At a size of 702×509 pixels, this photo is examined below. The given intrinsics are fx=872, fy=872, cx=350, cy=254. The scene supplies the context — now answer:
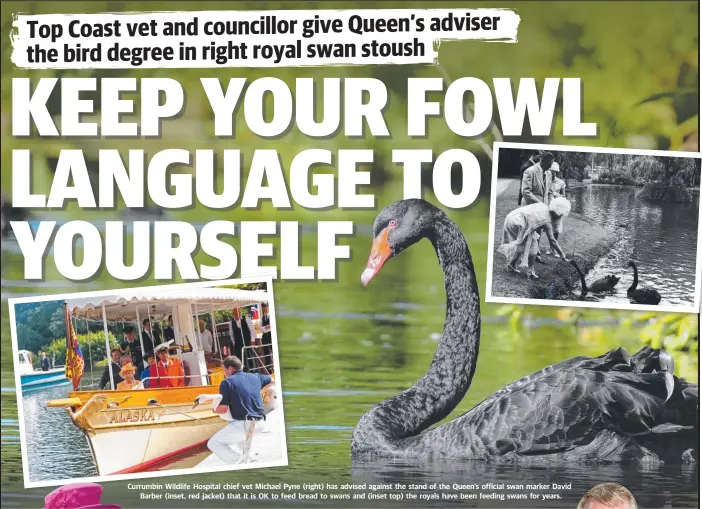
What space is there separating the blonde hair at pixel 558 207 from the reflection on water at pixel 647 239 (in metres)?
0.04

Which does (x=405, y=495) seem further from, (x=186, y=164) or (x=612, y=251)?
(x=186, y=164)

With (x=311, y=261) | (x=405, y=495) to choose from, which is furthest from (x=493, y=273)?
(x=405, y=495)

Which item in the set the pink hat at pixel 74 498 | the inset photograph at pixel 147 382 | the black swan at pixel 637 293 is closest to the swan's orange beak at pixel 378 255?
the inset photograph at pixel 147 382

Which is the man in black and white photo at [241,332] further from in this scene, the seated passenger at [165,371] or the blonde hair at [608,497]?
the blonde hair at [608,497]

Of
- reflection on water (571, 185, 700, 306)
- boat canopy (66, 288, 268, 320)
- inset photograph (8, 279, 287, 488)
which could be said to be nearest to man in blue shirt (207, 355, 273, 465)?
inset photograph (8, 279, 287, 488)

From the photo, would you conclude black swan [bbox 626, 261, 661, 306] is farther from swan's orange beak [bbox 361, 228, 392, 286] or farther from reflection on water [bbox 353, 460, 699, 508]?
swan's orange beak [bbox 361, 228, 392, 286]

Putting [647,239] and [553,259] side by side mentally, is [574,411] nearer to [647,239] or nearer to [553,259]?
[553,259]

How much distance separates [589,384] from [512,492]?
2.09ft

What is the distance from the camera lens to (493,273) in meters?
4.22

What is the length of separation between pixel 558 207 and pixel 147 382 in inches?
84.4

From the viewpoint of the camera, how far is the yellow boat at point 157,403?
4141mm

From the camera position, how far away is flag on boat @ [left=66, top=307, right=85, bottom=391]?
415cm

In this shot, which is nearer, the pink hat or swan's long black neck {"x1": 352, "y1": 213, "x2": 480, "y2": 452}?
the pink hat

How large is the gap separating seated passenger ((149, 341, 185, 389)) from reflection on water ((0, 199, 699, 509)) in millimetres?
427
